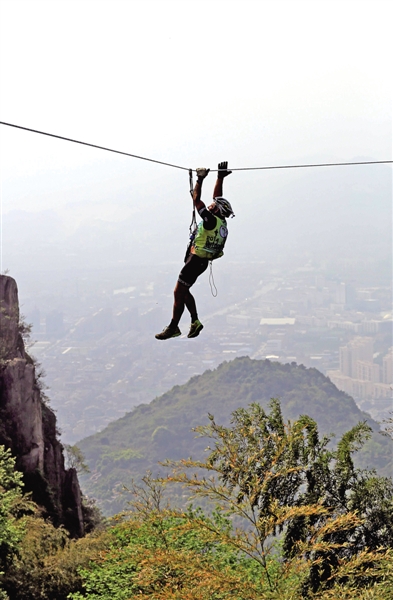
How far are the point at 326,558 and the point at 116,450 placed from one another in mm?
102019

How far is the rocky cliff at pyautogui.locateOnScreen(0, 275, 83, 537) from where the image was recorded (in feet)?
122

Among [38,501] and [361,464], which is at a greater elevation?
[38,501]

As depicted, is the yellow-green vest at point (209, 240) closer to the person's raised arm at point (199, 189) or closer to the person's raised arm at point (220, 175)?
the person's raised arm at point (199, 189)

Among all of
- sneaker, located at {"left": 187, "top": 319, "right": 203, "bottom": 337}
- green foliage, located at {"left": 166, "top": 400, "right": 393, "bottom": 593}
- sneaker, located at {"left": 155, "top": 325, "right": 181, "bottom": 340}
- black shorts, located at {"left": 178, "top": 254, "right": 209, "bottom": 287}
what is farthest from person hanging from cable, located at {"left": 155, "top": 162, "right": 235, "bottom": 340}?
green foliage, located at {"left": 166, "top": 400, "right": 393, "bottom": 593}

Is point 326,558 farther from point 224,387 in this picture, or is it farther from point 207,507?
point 224,387

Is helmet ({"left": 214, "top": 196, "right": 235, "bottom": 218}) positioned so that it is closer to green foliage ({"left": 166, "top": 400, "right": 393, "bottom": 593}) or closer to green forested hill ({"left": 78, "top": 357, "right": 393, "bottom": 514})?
green foliage ({"left": 166, "top": 400, "right": 393, "bottom": 593})

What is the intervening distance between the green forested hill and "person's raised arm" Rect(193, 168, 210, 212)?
314ft

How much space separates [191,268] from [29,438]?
3211 cm

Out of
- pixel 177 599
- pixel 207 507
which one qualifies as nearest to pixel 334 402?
pixel 207 507

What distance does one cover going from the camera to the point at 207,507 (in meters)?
77.6

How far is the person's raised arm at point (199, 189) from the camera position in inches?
302

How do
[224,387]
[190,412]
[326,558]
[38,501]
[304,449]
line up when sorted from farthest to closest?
[224,387] < [190,412] < [38,501] < [304,449] < [326,558]

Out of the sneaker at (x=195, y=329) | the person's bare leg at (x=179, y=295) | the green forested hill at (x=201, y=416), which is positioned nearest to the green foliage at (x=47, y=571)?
the sneaker at (x=195, y=329)

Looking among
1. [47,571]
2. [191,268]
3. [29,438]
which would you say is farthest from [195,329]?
[29,438]
